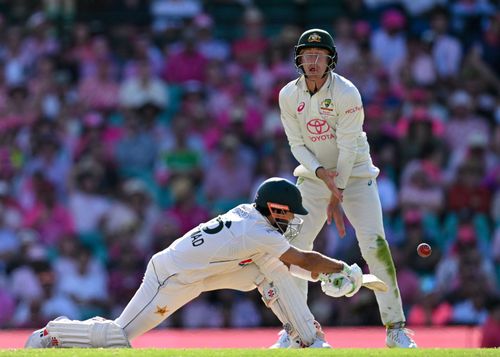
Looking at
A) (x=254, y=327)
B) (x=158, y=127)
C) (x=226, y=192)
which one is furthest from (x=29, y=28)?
(x=254, y=327)

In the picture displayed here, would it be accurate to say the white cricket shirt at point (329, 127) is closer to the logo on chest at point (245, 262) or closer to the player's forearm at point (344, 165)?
the player's forearm at point (344, 165)

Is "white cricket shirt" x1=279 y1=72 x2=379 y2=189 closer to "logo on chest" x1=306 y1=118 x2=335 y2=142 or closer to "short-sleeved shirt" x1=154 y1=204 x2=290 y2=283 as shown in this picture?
"logo on chest" x1=306 y1=118 x2=335 y2=142

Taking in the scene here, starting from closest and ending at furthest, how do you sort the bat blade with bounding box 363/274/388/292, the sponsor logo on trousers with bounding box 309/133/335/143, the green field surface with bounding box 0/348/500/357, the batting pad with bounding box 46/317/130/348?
the green field surface with bounding box 0/348/500/357 < the batting pad with bounding box 46/317/130/348 < the bat blade with bounding box 363/274/388/292 < the sponsor logo on trousers with bounding box 309/133/335/143

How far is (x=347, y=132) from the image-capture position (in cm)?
880

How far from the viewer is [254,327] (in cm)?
1283

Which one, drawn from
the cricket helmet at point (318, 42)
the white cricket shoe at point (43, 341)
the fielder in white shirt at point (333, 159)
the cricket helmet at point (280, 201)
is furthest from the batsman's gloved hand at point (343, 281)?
the white cricket shoe at point (43, 341)

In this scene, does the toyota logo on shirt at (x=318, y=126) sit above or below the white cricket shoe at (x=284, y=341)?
above

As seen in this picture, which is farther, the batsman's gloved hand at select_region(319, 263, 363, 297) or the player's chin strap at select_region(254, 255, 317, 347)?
the player's chin strap at select_region(254, 255, 317, 347)

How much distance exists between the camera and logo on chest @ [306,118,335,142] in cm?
892

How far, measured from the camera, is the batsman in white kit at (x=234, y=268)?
8195 mm

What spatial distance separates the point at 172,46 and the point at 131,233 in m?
3.22

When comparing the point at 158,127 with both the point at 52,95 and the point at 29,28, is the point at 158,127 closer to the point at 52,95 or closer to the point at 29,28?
the point at 52,95

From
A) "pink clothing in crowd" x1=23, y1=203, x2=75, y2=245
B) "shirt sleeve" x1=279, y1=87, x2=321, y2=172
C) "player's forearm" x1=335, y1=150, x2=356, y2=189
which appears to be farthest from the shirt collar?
"pink clothing in crowd" x1=23, y1=203, x2=75, y2=245

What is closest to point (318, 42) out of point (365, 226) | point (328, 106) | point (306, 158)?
point (328, 106)
